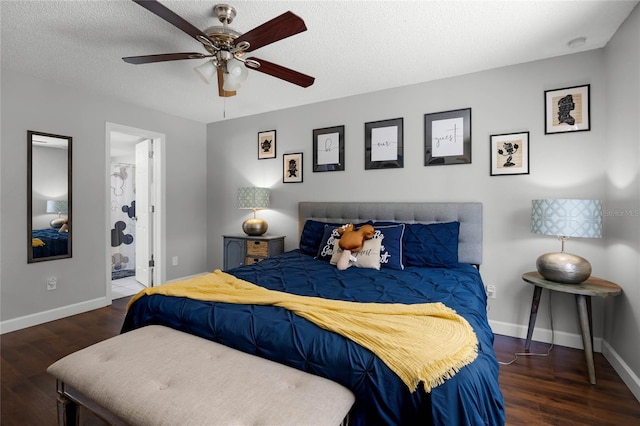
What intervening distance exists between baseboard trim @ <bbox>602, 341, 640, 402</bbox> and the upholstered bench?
2.01 metres

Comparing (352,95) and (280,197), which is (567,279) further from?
(280,197)

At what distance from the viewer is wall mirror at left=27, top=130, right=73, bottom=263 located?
302cm

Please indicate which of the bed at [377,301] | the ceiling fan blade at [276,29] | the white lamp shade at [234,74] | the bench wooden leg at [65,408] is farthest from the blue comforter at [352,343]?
the ceiling fan blade at [276,29]

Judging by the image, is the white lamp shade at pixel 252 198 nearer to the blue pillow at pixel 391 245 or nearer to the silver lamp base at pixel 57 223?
the blue pillow at pixel 391 245

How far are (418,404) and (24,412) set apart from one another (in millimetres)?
2193

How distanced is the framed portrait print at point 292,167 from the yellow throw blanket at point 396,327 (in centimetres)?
229

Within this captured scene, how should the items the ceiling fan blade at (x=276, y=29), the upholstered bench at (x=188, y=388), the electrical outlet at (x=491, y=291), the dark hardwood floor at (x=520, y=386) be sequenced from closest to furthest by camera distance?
the upholstered bench at (x=188, y=388) → the ceiling fan blade at (x=276, y=29) → the dark hardwood floor at (x=520, y=386) → the electrical outlet at (x=491, y=291)

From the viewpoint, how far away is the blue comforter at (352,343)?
3.52ft

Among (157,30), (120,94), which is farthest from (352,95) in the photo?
(120,94)

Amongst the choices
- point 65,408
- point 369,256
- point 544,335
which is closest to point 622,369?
point 544,335

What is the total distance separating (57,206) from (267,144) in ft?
7.89

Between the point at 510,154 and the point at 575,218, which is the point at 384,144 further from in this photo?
the point at 575,218

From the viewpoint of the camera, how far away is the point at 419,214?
10.2 feet

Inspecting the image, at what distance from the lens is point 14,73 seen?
9.52ft
